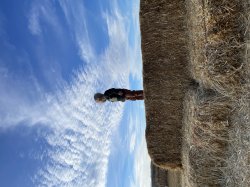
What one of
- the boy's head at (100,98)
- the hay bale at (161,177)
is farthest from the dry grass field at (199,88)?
the boy's head at (100,98)

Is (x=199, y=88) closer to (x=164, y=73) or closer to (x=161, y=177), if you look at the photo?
(x=164, y=73)

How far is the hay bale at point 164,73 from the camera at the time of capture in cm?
732

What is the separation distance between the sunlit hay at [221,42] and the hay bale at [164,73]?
0.94 m

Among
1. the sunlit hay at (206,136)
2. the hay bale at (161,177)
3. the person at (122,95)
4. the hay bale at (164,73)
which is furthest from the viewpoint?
the person at (122,95)

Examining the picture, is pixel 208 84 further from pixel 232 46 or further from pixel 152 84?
pixel 152 84

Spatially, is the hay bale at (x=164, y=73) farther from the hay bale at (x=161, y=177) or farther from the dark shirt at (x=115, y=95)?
the dark shirt at (x=115, y=95)

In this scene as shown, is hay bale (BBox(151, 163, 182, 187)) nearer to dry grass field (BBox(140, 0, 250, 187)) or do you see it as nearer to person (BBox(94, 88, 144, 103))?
dry grass field (BBox(140, 0, 250, 187))

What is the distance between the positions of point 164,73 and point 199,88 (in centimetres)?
100

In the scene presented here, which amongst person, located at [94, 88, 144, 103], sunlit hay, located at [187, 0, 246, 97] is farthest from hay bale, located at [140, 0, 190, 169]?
person, located at [94, 88, 144, 103]

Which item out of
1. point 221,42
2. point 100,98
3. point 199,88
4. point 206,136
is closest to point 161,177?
point 100,98

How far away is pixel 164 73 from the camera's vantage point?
7781 millimetres

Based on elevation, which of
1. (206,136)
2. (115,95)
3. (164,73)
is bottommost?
(206,136)

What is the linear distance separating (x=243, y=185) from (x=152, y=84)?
2875mm

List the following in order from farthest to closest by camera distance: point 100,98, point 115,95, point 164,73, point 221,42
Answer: point 100,98, point 115,95, point 164,73, point 221,42
